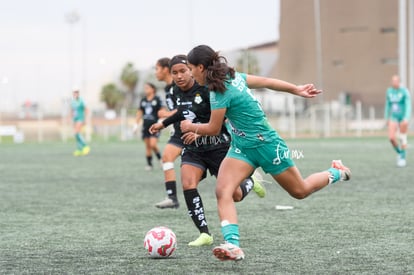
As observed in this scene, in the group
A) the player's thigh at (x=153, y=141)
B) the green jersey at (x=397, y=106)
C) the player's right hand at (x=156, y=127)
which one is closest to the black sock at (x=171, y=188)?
the player's right hand at (x=156, y=127)

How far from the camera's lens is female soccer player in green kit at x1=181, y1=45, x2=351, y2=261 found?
6977 mm

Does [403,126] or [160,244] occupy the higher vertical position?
[160,244]

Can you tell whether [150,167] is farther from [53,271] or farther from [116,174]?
[53,271]

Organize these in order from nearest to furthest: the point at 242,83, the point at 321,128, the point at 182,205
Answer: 1. the point at 242,83
2. the point at 182,205
3. the point at 321,128

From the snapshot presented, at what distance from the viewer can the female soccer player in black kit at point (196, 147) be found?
8.41m

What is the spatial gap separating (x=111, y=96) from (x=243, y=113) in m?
105

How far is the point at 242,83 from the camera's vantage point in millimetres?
7102

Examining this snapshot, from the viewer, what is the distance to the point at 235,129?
7.18 meters

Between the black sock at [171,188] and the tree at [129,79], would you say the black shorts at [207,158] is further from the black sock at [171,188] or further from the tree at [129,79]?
the tree at [129,79]

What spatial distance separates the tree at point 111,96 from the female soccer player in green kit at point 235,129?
105m

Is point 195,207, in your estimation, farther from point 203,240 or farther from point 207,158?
point 207,158

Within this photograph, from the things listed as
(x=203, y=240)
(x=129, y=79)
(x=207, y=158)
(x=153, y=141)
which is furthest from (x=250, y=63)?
(x=203, y=240)

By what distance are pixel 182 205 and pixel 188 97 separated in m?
3.67

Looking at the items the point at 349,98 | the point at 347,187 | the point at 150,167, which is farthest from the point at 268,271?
the point at 349,98
